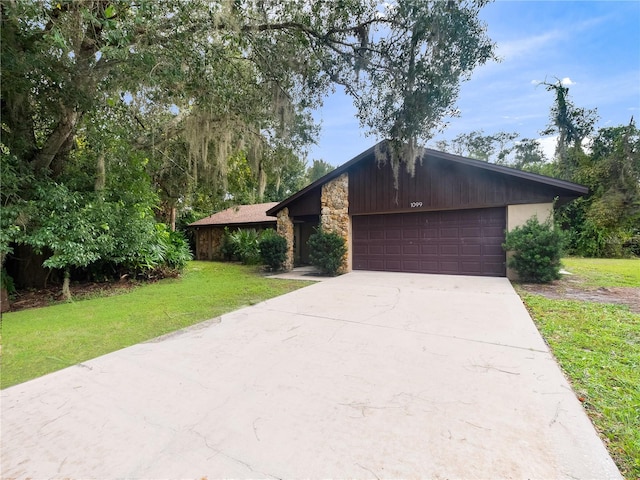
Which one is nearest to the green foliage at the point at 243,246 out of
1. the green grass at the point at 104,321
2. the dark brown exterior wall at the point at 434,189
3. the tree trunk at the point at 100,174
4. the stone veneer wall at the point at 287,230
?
the stone veneer wall at the point at 287,230

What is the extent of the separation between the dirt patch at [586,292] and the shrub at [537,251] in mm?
305

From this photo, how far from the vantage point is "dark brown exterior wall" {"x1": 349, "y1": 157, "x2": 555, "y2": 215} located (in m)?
8.24

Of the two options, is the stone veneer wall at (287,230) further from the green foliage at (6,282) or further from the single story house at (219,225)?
the green foliage at (6,282)

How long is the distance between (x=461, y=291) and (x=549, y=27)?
6.61 m

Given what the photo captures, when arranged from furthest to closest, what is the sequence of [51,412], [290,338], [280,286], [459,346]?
[280,286] → [290,338] → [459,346] → [51,412]

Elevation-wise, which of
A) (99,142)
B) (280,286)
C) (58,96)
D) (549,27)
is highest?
(549,27)

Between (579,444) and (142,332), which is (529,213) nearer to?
(579,444)

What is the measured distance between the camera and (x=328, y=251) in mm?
9836

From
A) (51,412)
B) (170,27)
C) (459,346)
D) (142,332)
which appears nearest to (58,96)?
(170,27)

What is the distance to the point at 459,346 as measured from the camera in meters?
3.43

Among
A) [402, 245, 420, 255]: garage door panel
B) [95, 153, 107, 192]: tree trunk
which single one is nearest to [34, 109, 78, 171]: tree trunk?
[95, 153, 107, 192]: tree trunk

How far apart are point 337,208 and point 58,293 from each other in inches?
331

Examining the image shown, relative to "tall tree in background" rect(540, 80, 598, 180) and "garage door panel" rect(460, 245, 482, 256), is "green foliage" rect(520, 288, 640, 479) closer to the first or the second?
"garage door panel" rect(460, 245, 482, 256)

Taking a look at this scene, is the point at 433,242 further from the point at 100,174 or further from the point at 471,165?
the point at 100,174
